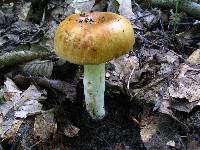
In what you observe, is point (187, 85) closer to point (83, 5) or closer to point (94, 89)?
point (94, 89)

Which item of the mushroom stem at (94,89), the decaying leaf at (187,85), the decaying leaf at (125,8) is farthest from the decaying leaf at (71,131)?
the decaying leaf at (125,8)

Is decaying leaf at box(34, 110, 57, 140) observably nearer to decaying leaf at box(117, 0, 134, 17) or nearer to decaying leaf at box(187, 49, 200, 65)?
decaying leaf at box(187, 49, 200, 65)

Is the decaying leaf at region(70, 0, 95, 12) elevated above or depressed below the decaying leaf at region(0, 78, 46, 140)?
above

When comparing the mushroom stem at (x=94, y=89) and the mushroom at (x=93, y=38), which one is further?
the mushroom stem at (x=94, y=89)

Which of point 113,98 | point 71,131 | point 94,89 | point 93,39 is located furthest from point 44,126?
point 93,39

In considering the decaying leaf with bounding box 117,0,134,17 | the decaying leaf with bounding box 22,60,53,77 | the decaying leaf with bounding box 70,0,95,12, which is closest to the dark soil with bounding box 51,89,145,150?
the decaying leaf with bounding box 22,60,53,77

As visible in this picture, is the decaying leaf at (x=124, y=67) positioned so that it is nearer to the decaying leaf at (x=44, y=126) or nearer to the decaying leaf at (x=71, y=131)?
the decaying leaf at (x=71, y=131)

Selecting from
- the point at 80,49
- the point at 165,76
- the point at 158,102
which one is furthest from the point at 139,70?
the point at 80,49
